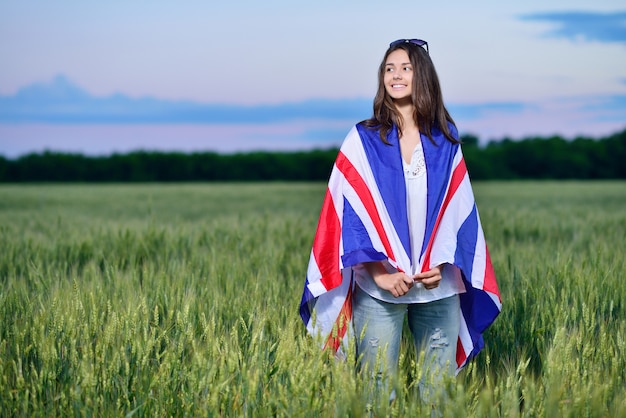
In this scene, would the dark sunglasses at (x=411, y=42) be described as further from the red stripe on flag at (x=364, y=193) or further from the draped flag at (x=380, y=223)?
the red stripe on flag at (x=364, y=193)

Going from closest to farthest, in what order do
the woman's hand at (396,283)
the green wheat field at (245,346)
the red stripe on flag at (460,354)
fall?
the green wheat field at (245,346) → the woman's hand at (396,283) → the red stripe on flag at (460,354)

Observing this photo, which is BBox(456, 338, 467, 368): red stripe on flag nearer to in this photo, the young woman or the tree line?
the young woman

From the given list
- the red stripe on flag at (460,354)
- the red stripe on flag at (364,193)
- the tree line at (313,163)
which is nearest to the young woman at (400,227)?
the red stripe on flag at (364,193)

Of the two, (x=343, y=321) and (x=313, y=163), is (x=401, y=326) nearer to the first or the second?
(x=343, y=321)

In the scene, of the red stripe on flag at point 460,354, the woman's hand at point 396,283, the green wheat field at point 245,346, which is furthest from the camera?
the red stripe on flag at point 460,354

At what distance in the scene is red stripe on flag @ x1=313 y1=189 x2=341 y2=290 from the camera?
8.52 ft

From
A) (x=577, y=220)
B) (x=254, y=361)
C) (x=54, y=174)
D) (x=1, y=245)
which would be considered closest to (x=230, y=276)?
(x=254, y=361)

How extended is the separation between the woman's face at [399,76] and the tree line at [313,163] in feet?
85.9

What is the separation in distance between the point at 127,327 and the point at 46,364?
0.30 metres

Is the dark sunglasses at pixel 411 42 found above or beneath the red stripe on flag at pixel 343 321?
above

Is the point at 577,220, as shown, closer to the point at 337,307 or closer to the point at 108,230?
the point at 108,230

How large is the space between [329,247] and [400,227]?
0.93 feet

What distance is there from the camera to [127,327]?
2527mm

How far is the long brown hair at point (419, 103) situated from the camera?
2607 mm
